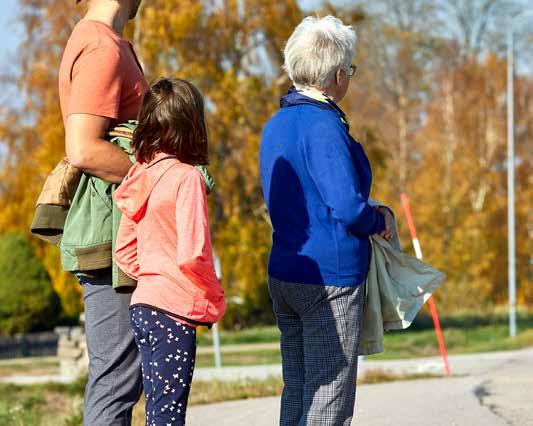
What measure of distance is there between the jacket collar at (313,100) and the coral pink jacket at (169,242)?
1.86 feet

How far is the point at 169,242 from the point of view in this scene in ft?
13.9

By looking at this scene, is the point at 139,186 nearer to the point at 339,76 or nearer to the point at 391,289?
the point at 339,76

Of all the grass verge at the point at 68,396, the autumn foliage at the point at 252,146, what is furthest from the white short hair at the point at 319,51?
the autumn foliage at the point at 252,146

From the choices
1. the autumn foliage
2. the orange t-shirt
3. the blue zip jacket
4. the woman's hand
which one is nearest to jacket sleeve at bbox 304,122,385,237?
the blue zip jacket

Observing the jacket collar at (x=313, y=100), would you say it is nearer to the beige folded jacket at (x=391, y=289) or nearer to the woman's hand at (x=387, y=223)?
the woman's hand at (x=387, y=223)

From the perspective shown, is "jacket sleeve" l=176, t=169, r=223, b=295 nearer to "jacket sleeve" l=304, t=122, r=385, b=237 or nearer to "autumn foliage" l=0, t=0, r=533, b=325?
"jacket sleeve" l=304, t=122, r=385, b=237

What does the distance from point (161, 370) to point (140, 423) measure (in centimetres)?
363

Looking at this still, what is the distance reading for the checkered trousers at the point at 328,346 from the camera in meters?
4.47

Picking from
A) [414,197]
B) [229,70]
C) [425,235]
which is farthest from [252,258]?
[414,197]

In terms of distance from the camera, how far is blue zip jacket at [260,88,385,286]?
4.37 m

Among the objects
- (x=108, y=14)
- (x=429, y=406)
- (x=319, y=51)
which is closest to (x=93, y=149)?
(x=108, y=14)

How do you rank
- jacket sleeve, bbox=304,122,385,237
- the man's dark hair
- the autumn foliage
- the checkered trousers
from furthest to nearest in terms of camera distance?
the autumn foliage
the checkered trousers
jacket sleeve, bbox=304,122,385,237
the man's dark hair

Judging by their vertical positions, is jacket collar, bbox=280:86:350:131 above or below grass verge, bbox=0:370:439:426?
above

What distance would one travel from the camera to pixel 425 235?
34.1 m
